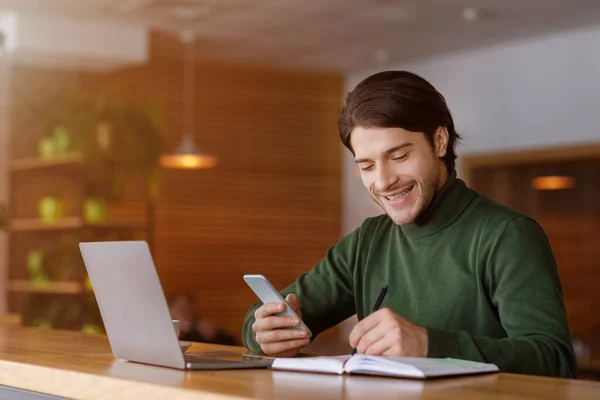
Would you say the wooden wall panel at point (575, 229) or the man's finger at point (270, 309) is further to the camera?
the wooden wall panel at point (575, 229)

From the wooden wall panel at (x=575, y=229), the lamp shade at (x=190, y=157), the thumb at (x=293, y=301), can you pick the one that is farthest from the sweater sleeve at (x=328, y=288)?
the wooden wall panel at (x=575, y=229)

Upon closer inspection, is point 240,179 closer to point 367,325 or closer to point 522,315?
point 522,315

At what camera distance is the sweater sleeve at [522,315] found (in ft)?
6.01

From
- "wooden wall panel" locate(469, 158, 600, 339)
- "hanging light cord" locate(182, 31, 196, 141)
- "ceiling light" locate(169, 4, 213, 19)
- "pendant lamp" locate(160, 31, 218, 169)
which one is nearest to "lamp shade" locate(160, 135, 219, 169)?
"pendant lamp" locate(160, 31, 218, 169)

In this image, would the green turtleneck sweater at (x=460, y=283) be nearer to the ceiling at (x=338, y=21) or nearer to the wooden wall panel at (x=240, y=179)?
the ceiling at (x=338, y=21)

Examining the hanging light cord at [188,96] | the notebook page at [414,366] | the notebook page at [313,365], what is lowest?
the notebook page at [313,365]

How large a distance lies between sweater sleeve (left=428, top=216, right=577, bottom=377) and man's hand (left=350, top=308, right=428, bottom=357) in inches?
1.1

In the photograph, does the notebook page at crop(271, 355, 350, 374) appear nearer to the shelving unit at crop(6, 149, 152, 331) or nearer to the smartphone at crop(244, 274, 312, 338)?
the smartphone at crop(244, 274, 312, 338)

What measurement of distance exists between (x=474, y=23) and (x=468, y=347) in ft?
19.3

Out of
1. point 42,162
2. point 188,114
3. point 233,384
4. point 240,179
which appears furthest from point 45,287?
point 233,384

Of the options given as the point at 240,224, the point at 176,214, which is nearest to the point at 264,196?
the point at 240,224

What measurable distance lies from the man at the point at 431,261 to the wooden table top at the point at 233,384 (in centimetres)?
21

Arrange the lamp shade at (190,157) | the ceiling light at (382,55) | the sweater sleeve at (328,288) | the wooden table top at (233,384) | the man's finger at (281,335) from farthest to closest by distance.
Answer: the ceiling light at (382,55)
the lamp shade at (190,157)
the sweater sleeve at (328,288)
the man's finger at (281,335)
the wooden table top at (233,384)

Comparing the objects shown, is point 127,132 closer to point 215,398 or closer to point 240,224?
point 240,224
